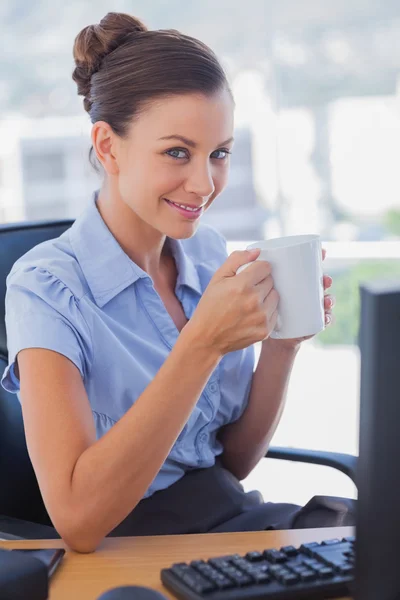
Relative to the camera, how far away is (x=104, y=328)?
126cm

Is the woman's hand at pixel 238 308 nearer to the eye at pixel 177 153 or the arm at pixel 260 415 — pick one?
the eye at pixel 177 153

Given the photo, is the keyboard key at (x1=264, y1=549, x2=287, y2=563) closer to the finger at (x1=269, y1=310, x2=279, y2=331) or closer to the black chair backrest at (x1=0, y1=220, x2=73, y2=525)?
the finger at (x1=269, y1=310, x2=279, y2=331)

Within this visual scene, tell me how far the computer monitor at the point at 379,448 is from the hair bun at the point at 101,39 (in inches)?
37.7

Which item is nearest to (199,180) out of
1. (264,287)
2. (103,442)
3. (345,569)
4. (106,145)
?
(106,145)

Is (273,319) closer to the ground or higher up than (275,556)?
higher up

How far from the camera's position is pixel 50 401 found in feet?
3.56

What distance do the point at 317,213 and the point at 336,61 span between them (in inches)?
32.1

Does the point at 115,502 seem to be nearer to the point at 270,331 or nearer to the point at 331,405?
the point at 270,331

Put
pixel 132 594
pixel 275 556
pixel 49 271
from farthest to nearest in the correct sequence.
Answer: pixel 49 271 < pixel 275 556 < pixel 132 594

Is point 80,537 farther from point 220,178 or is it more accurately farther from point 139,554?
point 220,178

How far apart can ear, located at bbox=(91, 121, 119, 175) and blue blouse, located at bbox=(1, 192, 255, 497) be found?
0.08m

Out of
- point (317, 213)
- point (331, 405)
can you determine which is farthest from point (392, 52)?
point (331, 405)

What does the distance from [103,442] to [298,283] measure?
12.5 inches

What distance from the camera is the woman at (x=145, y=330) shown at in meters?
1.06
